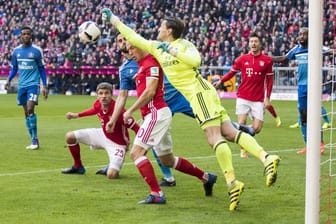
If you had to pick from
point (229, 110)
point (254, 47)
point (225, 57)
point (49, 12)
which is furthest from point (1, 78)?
point (254, 47)

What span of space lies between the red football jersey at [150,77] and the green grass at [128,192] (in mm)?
1144

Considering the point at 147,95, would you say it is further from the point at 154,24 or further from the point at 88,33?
the point at 154,24

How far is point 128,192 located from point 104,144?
1843 mm

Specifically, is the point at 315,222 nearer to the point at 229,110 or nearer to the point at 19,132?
the point at 19,132

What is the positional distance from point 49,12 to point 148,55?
142 ft

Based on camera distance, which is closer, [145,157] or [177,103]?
[145,157]

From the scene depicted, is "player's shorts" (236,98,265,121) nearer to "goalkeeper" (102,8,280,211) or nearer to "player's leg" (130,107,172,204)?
"goalkeeper" (102,8,280,211)

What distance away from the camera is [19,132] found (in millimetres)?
18984

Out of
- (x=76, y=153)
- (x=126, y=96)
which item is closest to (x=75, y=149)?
(x=76, y=153)

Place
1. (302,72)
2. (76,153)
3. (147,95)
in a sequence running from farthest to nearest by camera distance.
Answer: (302,72)
(76,153)
(147,95)

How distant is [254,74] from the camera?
47.6ft

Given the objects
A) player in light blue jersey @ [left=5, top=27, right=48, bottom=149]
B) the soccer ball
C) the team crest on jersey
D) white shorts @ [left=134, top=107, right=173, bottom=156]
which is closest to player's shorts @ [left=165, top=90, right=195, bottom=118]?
the soccer ball

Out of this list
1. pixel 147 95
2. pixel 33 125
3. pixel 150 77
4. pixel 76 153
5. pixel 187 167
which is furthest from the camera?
pixel 33 125

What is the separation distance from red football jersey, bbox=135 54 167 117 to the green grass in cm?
114
